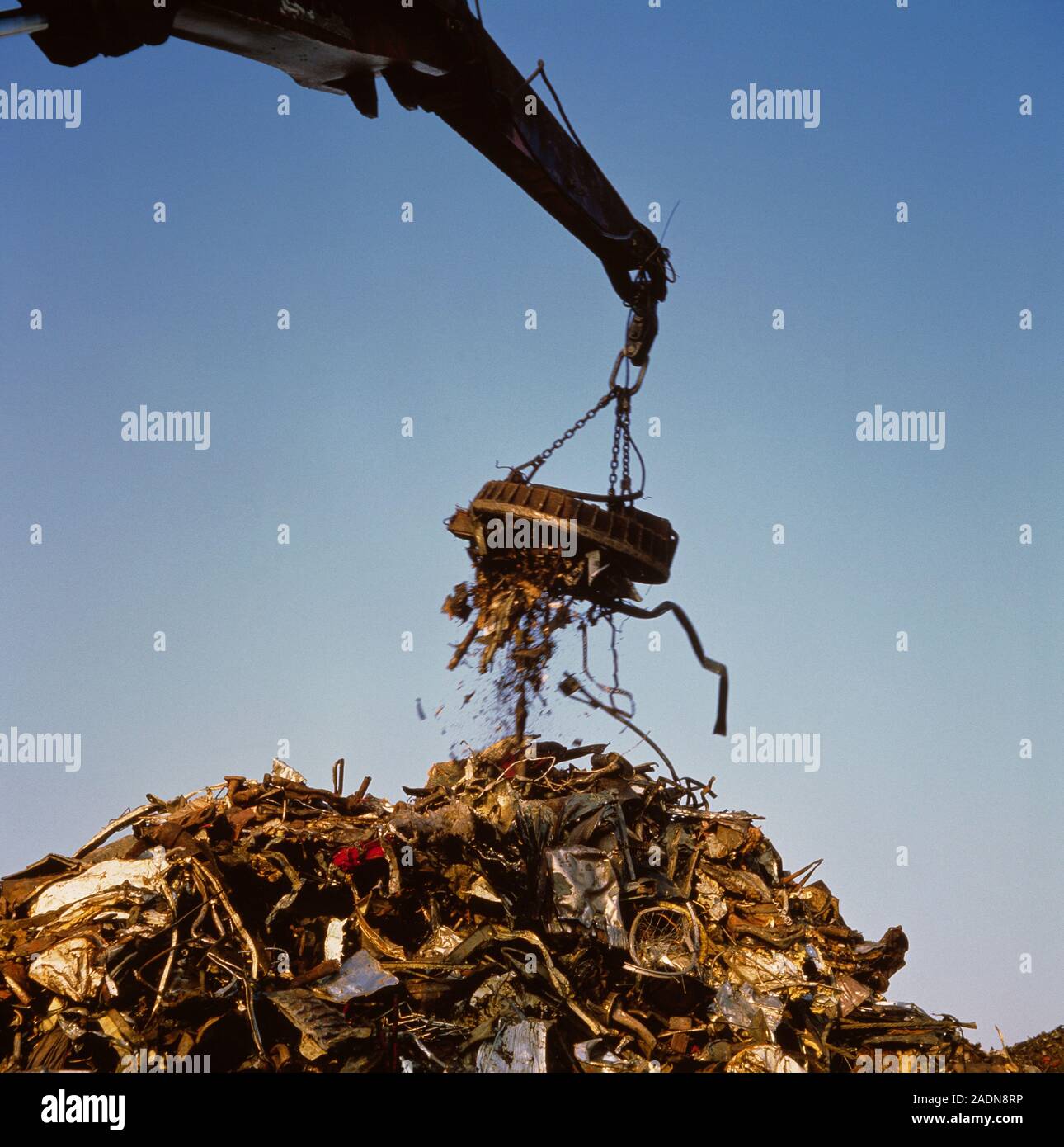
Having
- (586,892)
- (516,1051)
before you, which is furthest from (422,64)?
(516,1051)

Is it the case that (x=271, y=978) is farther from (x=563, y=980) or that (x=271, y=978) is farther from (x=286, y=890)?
(x=563, y=980)

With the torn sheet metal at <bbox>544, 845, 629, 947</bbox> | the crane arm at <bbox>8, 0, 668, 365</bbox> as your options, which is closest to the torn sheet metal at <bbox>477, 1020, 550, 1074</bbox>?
the torn sheet metal at <bbox>544, 845, 629, 947</bbox>

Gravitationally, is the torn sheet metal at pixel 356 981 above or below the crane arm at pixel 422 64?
below

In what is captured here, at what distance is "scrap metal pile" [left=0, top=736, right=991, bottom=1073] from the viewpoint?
239 inches

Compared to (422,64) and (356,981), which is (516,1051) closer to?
A: (356,981)

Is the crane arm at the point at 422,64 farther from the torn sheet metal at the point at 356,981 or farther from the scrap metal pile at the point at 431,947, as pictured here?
the torn sheet metal at the point at 356,981

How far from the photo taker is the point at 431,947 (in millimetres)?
6828

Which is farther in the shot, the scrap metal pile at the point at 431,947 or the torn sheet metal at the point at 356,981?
the torn sheet metal at the point at 356,981

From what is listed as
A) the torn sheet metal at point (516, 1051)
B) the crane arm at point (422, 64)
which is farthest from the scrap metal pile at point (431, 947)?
the crane arm at point (422, 64)

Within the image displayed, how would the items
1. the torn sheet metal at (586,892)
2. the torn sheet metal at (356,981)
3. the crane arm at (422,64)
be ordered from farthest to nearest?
1. the torn sheet metal at (586,892)
2. the torn sheet metal at (356,981)
3. the crane arm at (422,64)

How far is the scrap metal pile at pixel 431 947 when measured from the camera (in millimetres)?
6059

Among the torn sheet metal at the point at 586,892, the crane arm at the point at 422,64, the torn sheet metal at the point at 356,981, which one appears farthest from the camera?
the torn sheet metal at the point at 586,892

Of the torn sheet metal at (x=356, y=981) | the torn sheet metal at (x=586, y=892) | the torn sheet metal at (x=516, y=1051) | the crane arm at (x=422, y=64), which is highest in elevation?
the crane arm at (x=422, y=64)
